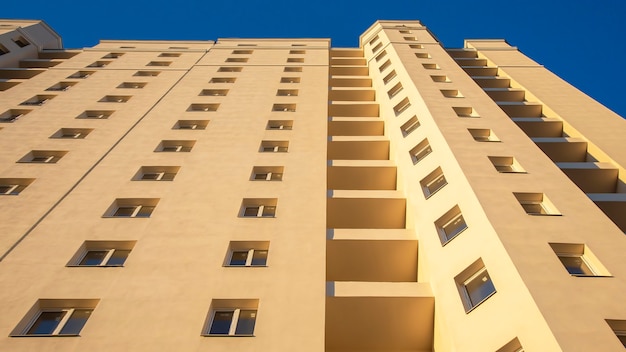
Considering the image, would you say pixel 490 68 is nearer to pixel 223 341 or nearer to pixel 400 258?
pixel 400 258

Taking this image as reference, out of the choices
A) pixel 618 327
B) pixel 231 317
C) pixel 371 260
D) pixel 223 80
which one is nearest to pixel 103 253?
pixel 231 317

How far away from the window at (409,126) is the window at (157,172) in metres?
10.2

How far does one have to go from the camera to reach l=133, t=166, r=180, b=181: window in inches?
690

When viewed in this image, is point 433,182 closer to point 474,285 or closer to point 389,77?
point 474,285

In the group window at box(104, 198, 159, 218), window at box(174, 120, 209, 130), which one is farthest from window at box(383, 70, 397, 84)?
window at box(104, 198, 159, 218)

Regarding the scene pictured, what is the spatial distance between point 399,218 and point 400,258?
2665 millimetres

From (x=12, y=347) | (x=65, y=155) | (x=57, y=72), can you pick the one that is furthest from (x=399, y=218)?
(x=57, y=72)

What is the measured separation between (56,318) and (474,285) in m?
10.5

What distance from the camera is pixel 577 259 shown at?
1109 centimetres

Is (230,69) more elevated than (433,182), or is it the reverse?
(230,69)

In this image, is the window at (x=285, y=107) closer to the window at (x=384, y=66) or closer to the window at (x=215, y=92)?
the window at (x=215, y=92)

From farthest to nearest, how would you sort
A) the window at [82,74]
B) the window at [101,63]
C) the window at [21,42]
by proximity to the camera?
the window at [21,42] < the window at [101,63] < the window at [82,74]

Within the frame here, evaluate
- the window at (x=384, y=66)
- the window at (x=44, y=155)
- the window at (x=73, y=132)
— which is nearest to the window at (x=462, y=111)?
the window at (x=384, y=66)

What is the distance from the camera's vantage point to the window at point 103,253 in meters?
12.9
